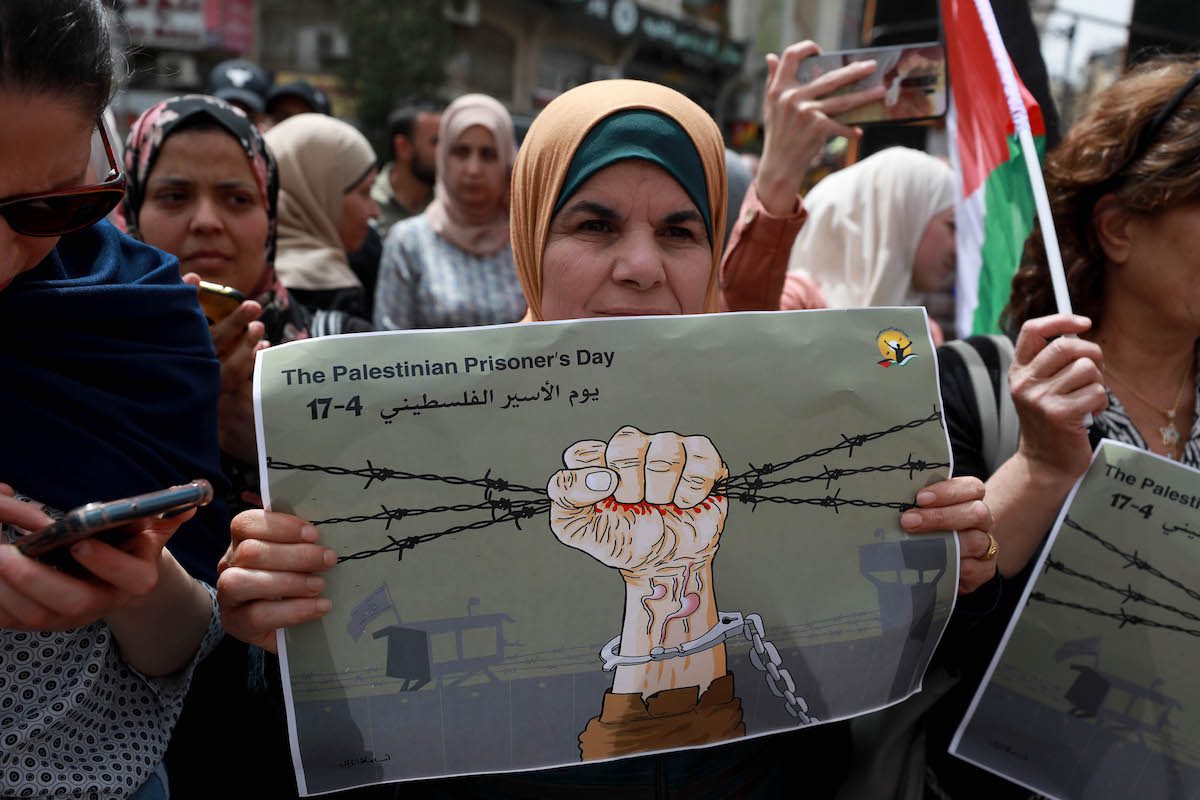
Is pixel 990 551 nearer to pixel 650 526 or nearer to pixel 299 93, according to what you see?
pixel 650 526

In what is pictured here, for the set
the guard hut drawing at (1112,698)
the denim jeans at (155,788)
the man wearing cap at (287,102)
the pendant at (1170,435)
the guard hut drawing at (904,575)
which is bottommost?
the denim jeans at (155,788)

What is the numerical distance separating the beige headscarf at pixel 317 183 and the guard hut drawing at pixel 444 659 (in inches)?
91.9

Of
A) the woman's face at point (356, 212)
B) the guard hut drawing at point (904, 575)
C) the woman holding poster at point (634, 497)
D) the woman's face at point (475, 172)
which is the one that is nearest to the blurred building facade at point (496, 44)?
the woman's face at point (475, 172)

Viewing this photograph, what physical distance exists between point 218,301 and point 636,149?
2.59 ft

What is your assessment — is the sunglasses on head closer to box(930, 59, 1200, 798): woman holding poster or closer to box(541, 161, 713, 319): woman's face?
box(541, 161, 713, 319): woman's face

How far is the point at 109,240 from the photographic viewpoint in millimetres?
1287

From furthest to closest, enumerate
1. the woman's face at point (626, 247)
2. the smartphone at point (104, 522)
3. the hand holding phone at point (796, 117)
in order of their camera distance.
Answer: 1. the hand holding phone at point (796, 117)
2. the woman's face at point (626, 247)
3. the smartphone at point (104, 522)

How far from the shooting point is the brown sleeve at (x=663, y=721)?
120cm

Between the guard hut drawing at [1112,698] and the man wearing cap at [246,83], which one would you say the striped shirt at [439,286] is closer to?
the man wearing cap at [246,83]

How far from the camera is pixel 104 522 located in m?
0.85

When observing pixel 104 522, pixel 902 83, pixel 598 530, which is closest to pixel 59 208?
pixel 104 522

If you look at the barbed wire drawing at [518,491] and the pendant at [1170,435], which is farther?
the pendant at [1170,435]

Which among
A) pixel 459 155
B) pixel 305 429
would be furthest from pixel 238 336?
pixel 459 155

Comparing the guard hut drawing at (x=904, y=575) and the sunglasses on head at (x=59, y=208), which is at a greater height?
the sunglasses on head at (x=59, y=208)
